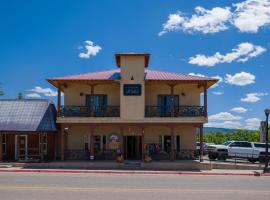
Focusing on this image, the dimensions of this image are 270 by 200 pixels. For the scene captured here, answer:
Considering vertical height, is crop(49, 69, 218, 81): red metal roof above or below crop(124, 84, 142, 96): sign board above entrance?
above

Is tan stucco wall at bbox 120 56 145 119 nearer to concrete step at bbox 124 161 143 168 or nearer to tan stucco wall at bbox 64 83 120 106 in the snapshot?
tan stucco wall at bbox 64 83 120 106

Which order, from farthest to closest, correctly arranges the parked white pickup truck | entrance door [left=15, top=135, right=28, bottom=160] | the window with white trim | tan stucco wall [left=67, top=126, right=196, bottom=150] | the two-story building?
the parked white pickup truck, tan stucco wall [left=67, top=126, right=196, bottom=150], entrance door [left=15, top=135, right=28, bottom=160], the window with white trim, the two-story building

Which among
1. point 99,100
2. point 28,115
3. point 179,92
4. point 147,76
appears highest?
point 147,76

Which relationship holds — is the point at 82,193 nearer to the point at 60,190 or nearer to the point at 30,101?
the point at 60,190

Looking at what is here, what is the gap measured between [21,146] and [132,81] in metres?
10.0

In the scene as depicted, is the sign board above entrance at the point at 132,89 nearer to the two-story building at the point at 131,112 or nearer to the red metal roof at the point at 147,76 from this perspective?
the two-story building at the point at 131,112

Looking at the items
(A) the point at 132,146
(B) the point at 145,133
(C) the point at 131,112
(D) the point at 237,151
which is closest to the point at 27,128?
(C) the point at 131,112

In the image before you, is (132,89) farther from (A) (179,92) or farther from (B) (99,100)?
(A) (179,92)

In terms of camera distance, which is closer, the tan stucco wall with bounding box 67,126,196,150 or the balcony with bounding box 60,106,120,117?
the balcony with bounding box 60,106,120,117

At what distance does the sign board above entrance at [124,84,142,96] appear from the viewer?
3066 cm

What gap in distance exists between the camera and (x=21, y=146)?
106 feet

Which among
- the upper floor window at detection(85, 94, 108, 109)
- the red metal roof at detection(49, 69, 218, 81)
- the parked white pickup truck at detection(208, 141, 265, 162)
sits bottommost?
the parked white pickup truck at detection(208, 141, 265, 162)

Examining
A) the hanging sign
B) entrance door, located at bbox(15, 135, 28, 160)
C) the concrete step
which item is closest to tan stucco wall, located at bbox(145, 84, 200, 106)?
the hanging sign

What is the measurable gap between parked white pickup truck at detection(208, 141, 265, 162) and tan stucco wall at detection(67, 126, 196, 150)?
2.00 meters
